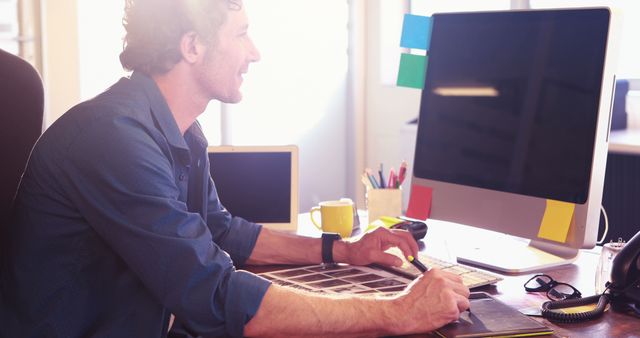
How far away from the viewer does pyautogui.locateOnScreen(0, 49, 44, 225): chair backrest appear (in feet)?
4.81

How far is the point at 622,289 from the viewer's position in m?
1.25

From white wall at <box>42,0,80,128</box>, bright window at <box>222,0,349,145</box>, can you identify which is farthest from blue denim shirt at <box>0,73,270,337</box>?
bright window at <box>222,0,349,145</box>

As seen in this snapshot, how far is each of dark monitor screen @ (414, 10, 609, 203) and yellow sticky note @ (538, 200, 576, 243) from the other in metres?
0.02

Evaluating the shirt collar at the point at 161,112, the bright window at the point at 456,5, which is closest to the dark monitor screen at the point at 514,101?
the shirt collar at the point at 161,112

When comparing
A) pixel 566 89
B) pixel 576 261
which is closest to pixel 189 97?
pixel 566 89

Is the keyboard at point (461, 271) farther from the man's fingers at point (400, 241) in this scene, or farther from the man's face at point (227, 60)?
the man's face at point (227, 60)

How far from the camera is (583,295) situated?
1346 millimetres

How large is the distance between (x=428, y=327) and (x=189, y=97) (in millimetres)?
597

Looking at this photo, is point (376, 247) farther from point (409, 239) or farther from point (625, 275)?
point (625, 275)

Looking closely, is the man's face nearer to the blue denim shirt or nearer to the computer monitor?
the blue denim shirt

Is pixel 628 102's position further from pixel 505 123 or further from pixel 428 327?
pixel 428 327

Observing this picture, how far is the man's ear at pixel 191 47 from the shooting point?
56.1 inches

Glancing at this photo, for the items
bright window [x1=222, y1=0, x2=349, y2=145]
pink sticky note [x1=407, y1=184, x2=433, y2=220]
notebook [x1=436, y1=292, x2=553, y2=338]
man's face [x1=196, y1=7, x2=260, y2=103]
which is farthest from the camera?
bright window [x1=222, y1=0, x2=349, y2=145]

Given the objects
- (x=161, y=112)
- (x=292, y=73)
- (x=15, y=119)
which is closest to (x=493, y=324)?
(x=161, y=112)
